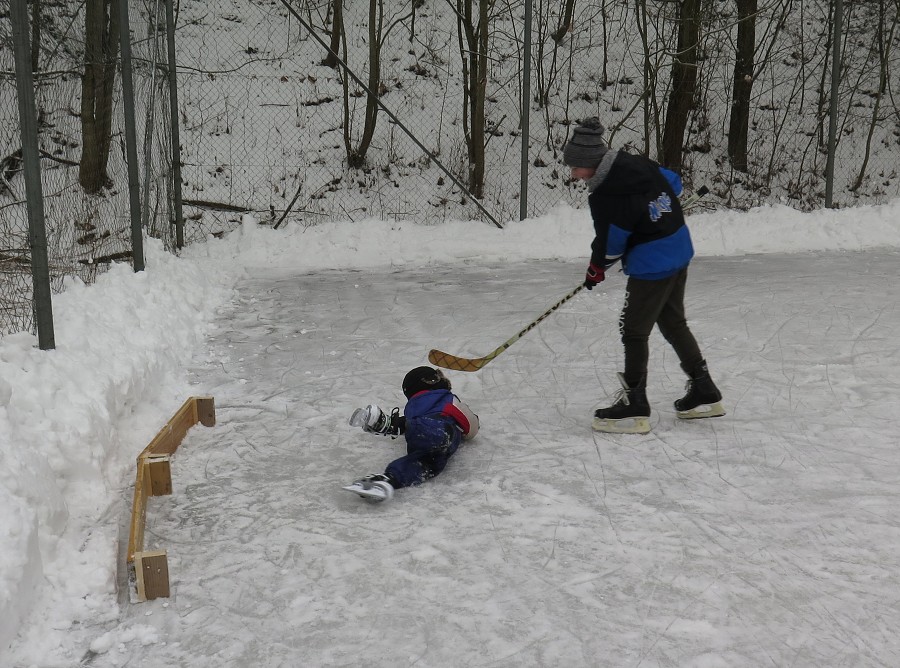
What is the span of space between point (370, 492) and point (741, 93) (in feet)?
33.8

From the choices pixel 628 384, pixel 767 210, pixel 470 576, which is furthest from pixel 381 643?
pixel 767 210

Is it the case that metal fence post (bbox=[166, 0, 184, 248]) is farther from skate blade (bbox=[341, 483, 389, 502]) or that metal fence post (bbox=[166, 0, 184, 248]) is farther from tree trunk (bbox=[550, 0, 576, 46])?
tree trunk (bbox=[550, 0, 576, 46])

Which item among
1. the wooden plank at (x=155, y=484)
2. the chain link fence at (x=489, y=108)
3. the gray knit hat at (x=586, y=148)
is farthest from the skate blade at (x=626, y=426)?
the chain link fence at (x=489, y=108)

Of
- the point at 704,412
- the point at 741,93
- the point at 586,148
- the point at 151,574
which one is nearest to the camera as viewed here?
the point at 151,574

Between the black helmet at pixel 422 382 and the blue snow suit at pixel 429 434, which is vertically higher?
the black helmet at pixel 422 382

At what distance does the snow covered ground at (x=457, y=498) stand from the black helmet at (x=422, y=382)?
0.88ft

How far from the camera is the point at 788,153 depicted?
1230cm

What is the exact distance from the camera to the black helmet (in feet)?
12.0

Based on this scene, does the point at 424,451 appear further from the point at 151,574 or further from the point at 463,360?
the point at 151,574

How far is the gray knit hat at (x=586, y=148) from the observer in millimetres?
3539

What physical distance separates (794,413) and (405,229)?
5086 mm

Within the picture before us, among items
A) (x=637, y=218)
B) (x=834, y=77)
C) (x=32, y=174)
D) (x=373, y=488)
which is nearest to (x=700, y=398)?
(x=637, y=218)

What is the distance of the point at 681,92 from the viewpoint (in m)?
10.8

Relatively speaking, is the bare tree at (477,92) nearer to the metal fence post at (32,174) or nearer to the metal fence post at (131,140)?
the metal fence post at (131,140)
